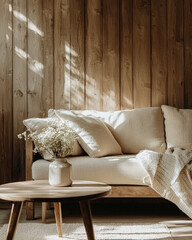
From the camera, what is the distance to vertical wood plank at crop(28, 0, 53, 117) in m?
3.40

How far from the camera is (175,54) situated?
11.2 ft

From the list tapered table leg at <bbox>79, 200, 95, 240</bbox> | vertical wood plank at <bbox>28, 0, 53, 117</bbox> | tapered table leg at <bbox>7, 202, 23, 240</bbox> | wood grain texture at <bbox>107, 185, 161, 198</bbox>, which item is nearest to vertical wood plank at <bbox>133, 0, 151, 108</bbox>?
vertical wood plank at <bbox>28, 0, 53, 117</bbox>

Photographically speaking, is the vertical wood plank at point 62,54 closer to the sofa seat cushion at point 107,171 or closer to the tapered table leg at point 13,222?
the sofa seat cushion at point 107,171

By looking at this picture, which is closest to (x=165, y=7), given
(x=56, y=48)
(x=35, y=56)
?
(x=56, y=48)

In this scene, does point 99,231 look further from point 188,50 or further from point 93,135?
point 188,50

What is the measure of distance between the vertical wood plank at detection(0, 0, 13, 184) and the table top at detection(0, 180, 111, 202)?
4.47 feet

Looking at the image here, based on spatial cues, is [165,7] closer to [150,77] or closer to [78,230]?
[150,77]

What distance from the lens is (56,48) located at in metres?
3.42

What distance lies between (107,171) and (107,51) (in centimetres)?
142

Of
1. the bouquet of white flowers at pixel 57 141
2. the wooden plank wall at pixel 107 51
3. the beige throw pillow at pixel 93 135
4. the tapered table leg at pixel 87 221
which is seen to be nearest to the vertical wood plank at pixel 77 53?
the wooden plank wall at pixel 107 51

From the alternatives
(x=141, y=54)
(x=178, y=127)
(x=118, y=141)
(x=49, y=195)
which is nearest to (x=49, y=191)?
(x=49, y=195)

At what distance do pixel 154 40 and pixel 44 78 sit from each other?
120 cm

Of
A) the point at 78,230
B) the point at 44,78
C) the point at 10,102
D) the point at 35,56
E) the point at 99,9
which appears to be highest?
the point at 99,9

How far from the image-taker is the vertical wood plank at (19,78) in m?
3.36
